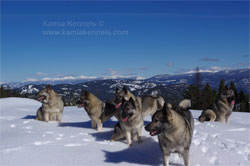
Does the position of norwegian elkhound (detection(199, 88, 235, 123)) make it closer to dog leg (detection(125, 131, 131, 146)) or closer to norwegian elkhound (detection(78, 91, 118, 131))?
norwegian elkhound (detection(78, 91, 118, 131))

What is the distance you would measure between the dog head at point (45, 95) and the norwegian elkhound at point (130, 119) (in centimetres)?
529

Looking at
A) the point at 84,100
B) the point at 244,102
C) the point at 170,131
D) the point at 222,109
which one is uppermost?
the point at 84,100

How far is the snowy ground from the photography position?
632 centimetres

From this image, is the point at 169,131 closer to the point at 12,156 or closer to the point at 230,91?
the point at 12,156

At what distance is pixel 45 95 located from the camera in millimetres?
11562

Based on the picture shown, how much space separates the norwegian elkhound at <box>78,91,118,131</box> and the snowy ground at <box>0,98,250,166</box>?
0.47 m

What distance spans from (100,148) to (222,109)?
7.48m

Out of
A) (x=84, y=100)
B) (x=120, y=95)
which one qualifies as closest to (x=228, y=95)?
(x=120, y=95)

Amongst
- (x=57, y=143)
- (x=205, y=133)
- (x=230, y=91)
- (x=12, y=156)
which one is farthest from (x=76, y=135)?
(x=230, y=91)

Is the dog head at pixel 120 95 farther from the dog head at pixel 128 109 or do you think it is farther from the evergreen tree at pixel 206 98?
the evergreen tree at pixel 206 98

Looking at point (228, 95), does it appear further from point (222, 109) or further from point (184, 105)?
point (184, 105)

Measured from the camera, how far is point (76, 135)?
29.1 feet

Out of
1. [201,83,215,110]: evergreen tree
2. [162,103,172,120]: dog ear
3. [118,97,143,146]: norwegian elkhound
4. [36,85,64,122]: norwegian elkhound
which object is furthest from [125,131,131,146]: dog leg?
[201,83,215,110]: evergreen tree

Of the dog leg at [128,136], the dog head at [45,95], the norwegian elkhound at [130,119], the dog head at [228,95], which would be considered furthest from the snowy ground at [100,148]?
the dog head at [228,95]
